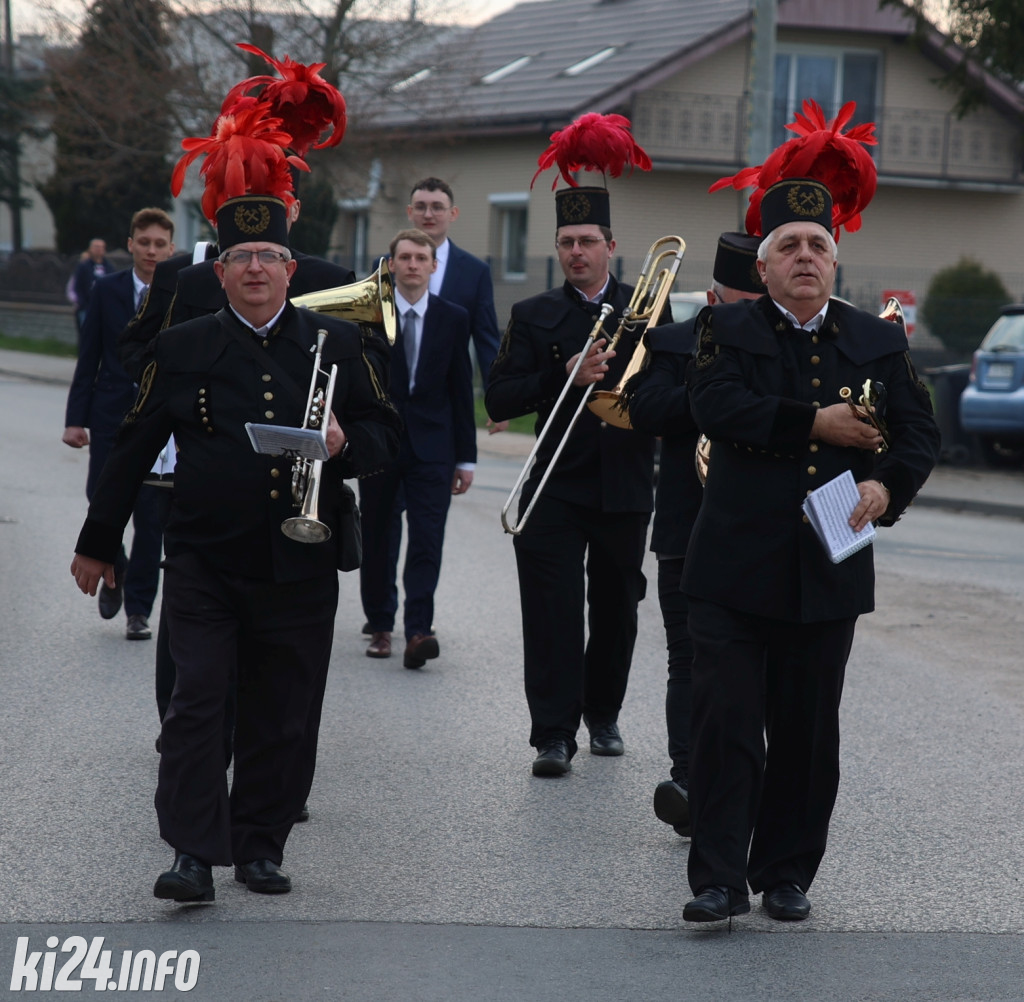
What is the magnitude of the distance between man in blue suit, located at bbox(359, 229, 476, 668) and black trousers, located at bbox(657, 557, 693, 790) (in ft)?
8.02

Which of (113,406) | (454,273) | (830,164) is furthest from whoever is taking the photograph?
(454,273)

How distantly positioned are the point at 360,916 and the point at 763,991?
1195mm

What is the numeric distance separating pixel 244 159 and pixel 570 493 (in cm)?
198

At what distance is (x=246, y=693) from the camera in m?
5.25

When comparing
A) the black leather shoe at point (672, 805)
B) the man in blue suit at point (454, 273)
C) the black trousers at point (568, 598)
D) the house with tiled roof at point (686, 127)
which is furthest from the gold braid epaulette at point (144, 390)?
the house with tiled roof at point (686, 127)

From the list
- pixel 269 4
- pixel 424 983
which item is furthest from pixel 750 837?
pixel 269 4

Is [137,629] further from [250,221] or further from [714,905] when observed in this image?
[714,905]

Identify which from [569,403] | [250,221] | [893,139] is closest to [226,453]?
[250,221]

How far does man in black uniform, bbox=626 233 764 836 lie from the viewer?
580 cm

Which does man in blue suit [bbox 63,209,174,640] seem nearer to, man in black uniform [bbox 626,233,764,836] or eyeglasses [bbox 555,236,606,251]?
eyeglasses [bbox 555,236,606,251]

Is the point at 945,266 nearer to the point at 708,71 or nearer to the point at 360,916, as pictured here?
the point at 708,71

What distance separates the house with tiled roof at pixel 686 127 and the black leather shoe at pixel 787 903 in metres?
23.8

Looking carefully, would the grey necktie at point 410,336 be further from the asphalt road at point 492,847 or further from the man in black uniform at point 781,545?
the man in black uniform at point 781,545

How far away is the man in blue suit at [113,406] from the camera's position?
881 centimetres
